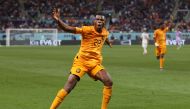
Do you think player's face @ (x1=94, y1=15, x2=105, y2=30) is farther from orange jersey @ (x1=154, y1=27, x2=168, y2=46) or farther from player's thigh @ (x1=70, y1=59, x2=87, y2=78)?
orange jersey @ (x1=154, y1=27, x2=168, y2=46)

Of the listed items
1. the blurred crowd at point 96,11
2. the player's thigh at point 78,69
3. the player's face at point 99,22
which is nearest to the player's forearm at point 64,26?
the player's face at point 99,22

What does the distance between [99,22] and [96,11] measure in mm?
56380

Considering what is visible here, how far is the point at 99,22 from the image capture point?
39.8ft

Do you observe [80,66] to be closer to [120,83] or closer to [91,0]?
[120,83]

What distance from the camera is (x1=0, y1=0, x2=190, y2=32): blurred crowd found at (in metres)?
67.4

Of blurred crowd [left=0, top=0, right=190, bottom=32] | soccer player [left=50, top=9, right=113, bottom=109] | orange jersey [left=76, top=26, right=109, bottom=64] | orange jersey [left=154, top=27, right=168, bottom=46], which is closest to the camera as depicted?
soccer player [left=50, top=9, right=113, bottom=109]

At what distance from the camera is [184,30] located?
68.5 m

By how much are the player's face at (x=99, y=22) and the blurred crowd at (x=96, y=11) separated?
53.6 meters

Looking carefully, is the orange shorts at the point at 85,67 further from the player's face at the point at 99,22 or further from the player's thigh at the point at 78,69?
the player's face at the point at 99,22

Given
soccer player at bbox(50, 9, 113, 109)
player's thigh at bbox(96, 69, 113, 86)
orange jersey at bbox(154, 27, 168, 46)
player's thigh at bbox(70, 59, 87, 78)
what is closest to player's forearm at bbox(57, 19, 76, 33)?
soccer player at bbox(50, 9, 113, 109)

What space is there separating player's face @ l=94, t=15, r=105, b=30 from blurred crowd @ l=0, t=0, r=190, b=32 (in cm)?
5362

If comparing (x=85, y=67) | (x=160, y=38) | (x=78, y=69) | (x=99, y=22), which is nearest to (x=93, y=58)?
(x=85, y=67)

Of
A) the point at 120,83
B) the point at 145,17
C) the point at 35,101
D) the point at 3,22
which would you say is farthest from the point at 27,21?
the point at 35,101

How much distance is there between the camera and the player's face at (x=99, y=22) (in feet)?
39.5
